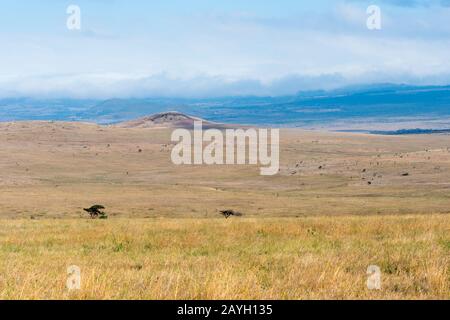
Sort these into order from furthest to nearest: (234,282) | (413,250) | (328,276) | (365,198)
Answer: (365,198)
(413,250)
(328,276)
(234,282)

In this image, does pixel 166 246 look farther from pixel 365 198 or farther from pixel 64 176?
pixel 64 176

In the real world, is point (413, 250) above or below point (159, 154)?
above

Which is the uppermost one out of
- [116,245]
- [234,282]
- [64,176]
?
[234,282]

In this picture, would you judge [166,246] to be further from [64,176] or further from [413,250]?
[64,176]

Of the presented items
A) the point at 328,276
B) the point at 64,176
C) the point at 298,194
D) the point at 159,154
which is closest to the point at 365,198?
the point at 298,194

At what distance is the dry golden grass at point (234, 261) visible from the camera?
9.12m

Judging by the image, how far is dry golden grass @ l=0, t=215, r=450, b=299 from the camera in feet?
29.9

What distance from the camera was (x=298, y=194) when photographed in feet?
244

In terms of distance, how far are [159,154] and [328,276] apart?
119 m

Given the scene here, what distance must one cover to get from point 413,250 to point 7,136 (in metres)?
140

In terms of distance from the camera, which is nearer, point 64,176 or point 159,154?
point 64,176

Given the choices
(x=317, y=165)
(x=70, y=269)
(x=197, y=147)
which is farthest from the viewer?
(x=197, y=147)

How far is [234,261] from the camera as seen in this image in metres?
12.3
